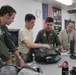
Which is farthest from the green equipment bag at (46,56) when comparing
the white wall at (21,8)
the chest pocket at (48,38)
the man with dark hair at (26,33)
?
the white wall at (21,8)

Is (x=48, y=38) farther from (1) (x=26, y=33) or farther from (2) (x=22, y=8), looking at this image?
(2) (x=22, y=8)

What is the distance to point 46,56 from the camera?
2.43 m

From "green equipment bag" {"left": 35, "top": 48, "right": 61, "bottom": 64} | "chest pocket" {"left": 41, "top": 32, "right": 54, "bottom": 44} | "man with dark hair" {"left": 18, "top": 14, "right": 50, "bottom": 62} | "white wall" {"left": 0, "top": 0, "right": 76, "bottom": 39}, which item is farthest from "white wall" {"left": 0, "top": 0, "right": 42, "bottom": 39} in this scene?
"green equipment bag" {"left": 35, "top": 48, "right": 61, "bottom": 64}

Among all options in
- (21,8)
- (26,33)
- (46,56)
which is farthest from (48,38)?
(21,8)

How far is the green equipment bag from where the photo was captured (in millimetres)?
2423

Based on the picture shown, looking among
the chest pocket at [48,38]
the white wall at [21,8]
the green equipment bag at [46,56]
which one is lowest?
the green equipment bag at [46,56]

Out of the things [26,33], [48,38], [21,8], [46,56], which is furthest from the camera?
[21,8]

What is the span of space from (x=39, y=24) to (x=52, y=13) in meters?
1.24

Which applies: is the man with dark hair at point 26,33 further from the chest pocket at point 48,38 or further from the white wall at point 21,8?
the white wall at point 21,8

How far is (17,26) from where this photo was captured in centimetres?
601

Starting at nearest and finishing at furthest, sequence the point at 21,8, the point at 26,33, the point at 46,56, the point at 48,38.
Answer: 1. the point at 46,56
2. the point at 26,33
3. the point at 48,38
4. the point at 21,8

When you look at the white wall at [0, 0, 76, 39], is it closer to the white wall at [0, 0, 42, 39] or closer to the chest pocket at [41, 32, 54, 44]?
the white wall at [0, 0, 42, 39]

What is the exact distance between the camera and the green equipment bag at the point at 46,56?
7.95 feet

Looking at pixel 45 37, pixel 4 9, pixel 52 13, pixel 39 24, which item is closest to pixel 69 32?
pixel 45 37
